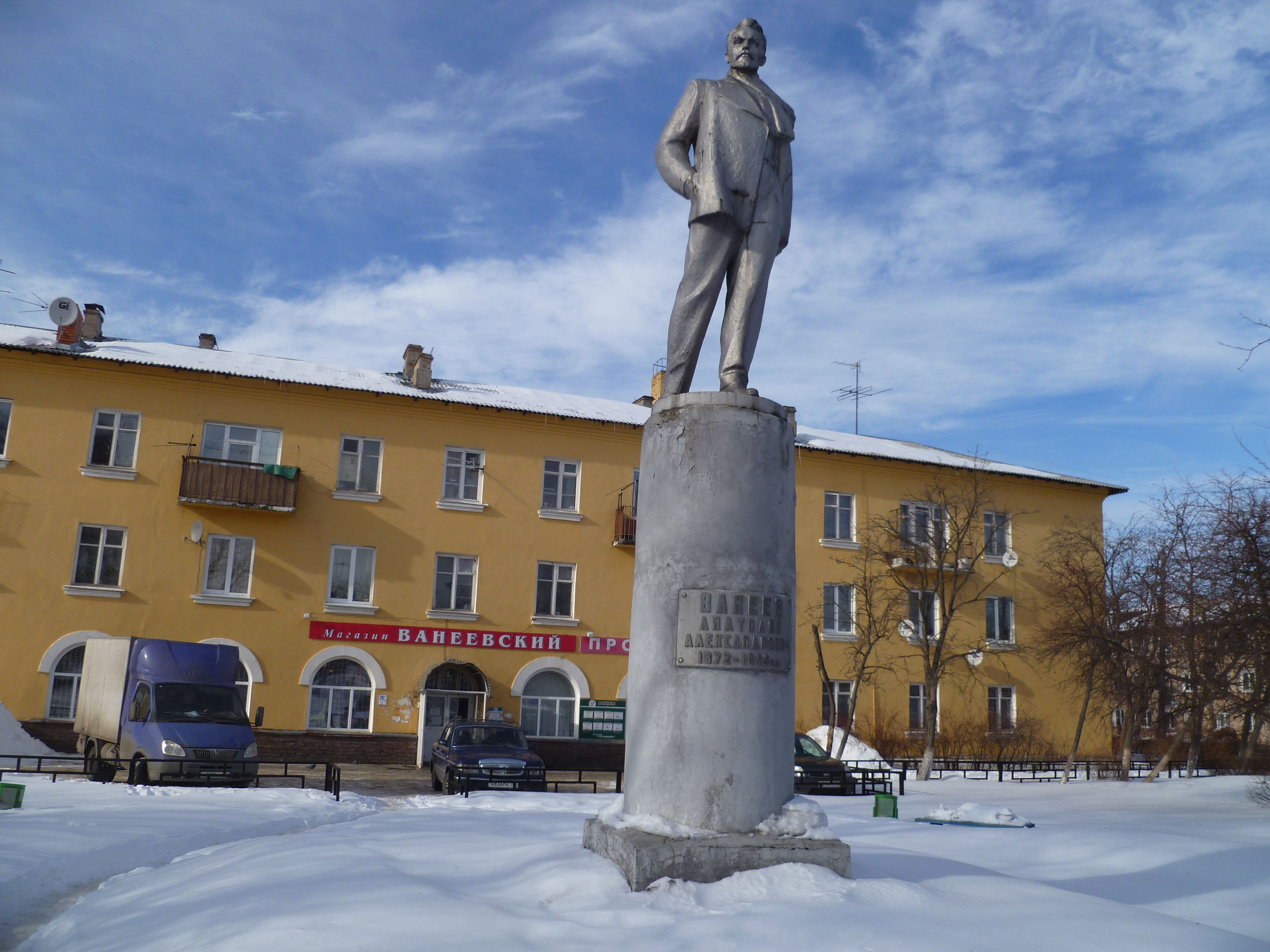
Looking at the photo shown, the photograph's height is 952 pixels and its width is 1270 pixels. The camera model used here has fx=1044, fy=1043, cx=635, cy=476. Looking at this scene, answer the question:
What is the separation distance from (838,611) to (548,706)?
9739 millimetres

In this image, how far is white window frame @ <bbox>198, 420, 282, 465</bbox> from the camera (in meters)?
27.5

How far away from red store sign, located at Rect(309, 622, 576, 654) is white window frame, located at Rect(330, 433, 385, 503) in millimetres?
3434

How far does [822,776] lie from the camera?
2105 cm

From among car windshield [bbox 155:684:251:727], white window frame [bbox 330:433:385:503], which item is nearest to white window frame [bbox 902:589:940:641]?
white window frame [bbox 330:433:385:503]

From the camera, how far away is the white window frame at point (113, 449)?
26.6 metres

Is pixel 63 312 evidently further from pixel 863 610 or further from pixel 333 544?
pixel 863 610

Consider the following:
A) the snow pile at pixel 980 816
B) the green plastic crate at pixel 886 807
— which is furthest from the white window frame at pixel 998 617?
the green plastic crate at pixel 886 807

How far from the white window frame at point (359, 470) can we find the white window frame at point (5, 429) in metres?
7.86

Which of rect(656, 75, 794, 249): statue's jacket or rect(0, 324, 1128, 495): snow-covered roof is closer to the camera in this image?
rect(656, 75, 794, 249): statue's jacket

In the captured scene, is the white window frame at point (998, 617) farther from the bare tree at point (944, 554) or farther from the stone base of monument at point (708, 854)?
the stone base of monument at point (708, 854)

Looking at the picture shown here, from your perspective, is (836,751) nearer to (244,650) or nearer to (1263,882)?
(244,650)

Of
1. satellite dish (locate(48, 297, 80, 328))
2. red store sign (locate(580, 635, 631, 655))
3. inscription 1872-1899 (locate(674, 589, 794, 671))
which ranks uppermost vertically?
satellite dish (locate(48, 297, 80, 328))

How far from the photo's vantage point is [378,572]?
28.4 metres

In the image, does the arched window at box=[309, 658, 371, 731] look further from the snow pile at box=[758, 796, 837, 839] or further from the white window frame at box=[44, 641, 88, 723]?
the snow pile at box=[758, 796, 837, 839]
